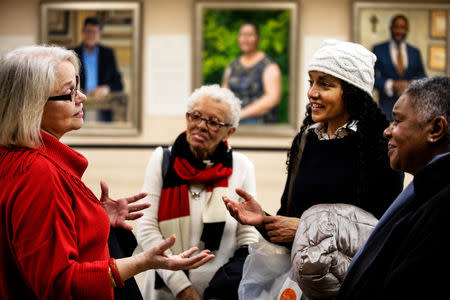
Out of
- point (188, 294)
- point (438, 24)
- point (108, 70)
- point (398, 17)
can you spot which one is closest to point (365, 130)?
point (188, 294)

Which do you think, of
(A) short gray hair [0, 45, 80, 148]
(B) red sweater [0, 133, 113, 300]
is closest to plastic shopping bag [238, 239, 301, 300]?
(B) red sweater [0, 133, 113, 300]

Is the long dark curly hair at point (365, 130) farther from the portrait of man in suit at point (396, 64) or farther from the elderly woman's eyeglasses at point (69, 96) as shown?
the portrait of man in suit at point (396, 64)

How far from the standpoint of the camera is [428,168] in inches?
57.1

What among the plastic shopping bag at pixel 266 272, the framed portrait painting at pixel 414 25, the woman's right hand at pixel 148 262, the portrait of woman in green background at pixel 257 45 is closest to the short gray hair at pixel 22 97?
the woman's right hand at pixel 148 262

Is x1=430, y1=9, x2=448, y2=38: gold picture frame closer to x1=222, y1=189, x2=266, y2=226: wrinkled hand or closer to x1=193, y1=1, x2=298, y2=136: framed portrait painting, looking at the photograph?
x1=193, y1=1, x2=298, y2=136: framed portrait painting

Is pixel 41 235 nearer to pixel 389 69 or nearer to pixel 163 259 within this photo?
pixel 163 259

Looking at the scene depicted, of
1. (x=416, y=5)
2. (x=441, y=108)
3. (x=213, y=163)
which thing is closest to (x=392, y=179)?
(x=441, y=108)

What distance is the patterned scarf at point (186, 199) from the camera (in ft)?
9.52

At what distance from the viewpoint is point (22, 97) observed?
67.7 inches

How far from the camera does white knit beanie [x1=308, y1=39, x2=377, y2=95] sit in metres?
2.43

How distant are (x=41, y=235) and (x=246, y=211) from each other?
1086mm

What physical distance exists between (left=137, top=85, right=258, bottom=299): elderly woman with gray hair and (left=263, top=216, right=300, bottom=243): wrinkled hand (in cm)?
49

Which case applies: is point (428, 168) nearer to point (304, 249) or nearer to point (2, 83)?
point (304, 249)

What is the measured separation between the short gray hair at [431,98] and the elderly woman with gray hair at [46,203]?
886 millimetres
